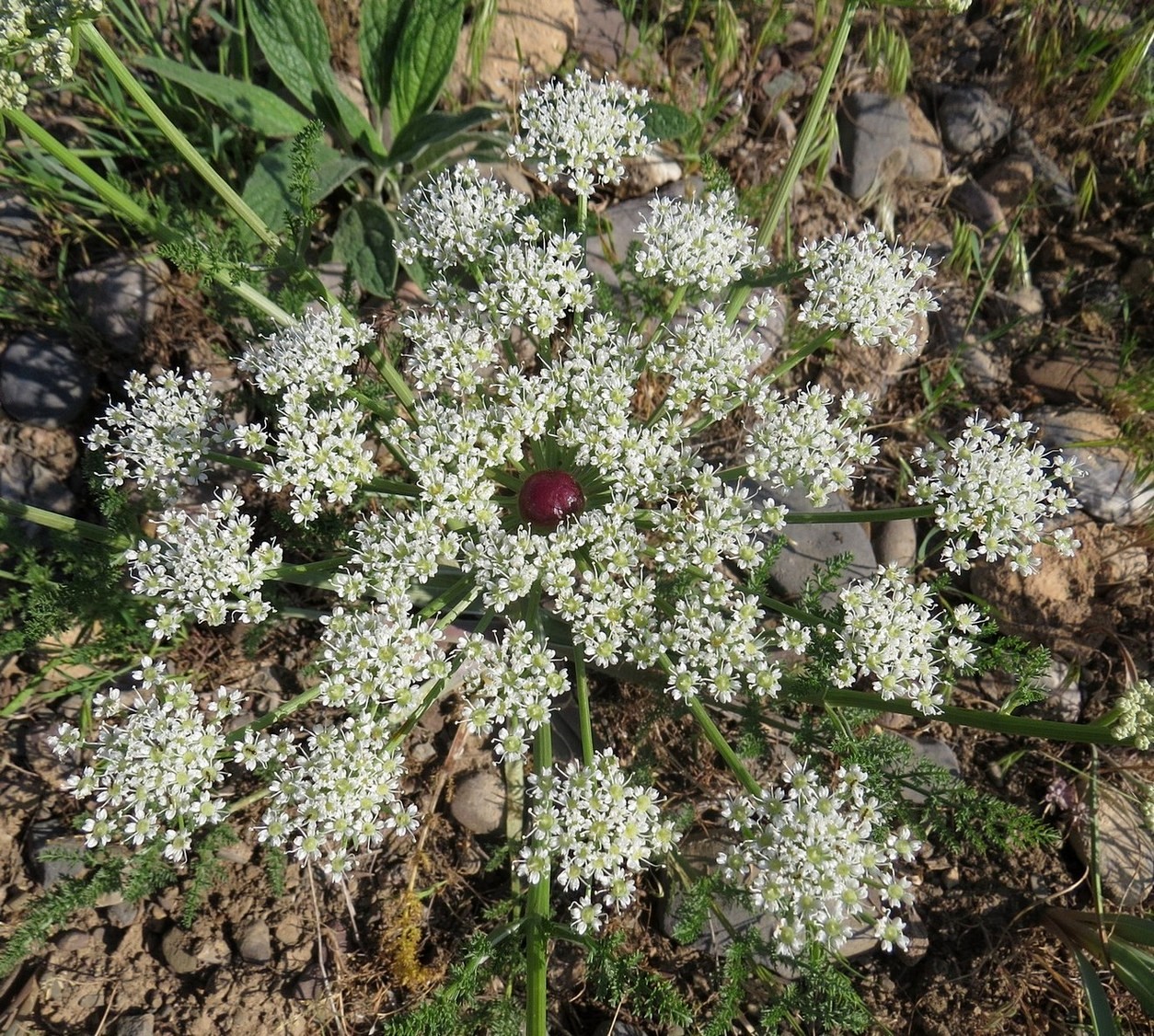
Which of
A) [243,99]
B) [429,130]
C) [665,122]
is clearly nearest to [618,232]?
[665,122]

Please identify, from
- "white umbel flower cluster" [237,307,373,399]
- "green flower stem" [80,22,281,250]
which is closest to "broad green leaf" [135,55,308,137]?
"green flower stem" [80,22,281,250]

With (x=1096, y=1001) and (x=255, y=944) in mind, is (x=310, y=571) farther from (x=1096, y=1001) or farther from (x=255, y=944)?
(x=1096, y=1001)

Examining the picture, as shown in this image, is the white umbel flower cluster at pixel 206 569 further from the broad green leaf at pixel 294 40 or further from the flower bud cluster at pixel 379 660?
the broad green leaf at pixel 294 40

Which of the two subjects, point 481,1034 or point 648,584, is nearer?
point 648,584

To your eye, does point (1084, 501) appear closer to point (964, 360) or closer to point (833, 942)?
point (964, 360)

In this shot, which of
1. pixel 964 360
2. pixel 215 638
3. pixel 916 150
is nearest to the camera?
pixel 215 638

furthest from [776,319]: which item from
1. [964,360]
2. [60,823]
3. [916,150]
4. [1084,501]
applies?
[60,823]
